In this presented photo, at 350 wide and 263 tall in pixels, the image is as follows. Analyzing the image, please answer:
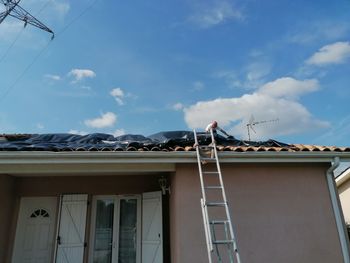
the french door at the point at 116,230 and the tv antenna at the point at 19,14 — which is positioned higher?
the tv antenna at the point at 19,14

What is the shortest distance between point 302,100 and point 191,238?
688 cm

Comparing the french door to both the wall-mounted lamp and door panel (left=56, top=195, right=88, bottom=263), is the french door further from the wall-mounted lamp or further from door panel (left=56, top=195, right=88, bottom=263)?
the wall-mounted lamp

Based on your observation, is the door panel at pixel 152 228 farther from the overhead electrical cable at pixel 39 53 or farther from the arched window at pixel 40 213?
the overhead electrical cable at pixel 39 53

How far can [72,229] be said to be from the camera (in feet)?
21.7

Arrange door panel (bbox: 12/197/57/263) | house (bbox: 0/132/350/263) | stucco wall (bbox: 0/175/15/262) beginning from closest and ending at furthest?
house (bbox: 0/132/350/263) < stucco wall (bbox: 0/175/15/262) < door panel (bbox: 12/197/57/263)

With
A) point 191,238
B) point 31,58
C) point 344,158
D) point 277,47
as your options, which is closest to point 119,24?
point 31,58

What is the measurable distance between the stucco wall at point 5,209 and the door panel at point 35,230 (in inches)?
10.0

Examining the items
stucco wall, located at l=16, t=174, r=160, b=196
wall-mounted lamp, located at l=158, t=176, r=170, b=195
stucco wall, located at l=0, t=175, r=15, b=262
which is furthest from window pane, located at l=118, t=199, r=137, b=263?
stucco wall, located at l=0, t=175, r=15, b=262

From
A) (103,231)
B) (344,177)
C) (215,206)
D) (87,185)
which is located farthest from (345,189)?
(87,185)

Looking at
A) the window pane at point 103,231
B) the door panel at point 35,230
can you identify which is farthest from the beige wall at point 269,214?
the door panel at point 35,230

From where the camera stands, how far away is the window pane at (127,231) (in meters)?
6.74

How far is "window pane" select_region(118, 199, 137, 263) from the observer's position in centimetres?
674

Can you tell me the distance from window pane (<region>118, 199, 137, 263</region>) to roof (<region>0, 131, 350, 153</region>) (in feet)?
5.97

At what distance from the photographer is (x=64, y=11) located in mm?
7785
